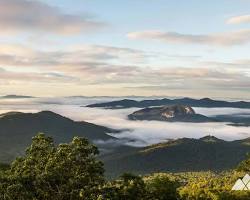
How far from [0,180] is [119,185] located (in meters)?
14.7

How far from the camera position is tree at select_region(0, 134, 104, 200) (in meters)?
58.3

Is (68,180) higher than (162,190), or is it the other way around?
(68,180)

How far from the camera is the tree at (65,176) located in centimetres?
5834

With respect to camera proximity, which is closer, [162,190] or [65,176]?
[65,176]

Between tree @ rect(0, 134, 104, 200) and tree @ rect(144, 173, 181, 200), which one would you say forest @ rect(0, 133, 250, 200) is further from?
tree @ rect(144, 173, 181, 200)

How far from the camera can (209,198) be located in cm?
12000

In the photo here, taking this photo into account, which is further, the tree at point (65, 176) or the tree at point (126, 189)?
the tree at point (126, 189)

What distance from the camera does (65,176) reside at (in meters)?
60.3

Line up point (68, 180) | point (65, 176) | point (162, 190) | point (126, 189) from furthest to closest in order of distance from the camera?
point (162, 190) < point (126, 189) < point (65, 176) < point (68, 180)

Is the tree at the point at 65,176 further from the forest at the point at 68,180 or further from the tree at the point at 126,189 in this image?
the tree at the point at 126,189

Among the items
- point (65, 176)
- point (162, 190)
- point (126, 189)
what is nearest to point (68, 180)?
point (65, 176)

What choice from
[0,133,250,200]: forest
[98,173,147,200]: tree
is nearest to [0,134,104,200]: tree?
[0,133,250,200]: forest

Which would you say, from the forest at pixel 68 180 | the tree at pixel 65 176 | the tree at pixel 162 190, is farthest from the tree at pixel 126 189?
the tree at pixel 162 190

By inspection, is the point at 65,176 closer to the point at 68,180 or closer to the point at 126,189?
the point at 68,180
